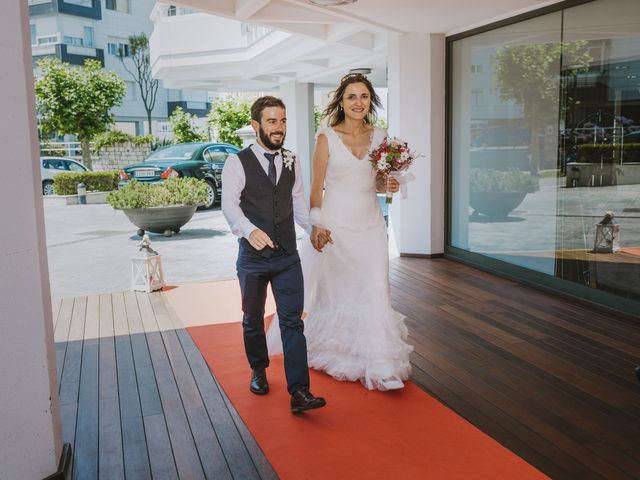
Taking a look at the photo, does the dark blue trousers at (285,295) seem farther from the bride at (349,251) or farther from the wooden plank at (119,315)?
the wooden plank at (119,315)

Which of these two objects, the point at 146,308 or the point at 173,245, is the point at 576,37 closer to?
the point at 146,308

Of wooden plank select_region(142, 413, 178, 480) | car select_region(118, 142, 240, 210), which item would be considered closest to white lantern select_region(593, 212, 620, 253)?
wooden plank select_region(142, 413, 178, 480)

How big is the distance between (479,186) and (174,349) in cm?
445

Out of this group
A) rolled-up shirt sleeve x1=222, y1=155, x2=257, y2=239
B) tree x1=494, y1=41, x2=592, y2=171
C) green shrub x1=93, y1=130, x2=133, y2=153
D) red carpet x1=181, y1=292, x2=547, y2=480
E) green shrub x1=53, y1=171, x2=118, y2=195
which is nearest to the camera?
red carpet x1=181, y1=292, x2=547, y2=480

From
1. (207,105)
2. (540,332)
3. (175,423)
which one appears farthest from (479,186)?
(207,105)

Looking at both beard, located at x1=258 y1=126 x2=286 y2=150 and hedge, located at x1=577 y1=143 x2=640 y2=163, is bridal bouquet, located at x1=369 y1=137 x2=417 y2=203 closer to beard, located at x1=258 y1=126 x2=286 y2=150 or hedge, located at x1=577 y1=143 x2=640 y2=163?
beard, located at x1=258 y1=126 x2=286 y2=150

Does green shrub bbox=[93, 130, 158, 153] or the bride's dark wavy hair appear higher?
green shrub bbox=[93, 130, 158, 153]

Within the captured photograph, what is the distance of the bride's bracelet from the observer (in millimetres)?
3939

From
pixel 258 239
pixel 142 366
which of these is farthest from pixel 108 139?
pixel 258 239

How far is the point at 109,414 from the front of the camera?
365 cm

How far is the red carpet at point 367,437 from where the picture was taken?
9.57 feet

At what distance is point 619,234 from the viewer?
18.2ft

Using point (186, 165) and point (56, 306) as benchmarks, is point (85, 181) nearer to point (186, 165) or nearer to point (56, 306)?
point (186, 165)

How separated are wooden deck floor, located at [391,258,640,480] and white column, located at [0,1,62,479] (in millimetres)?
2211
